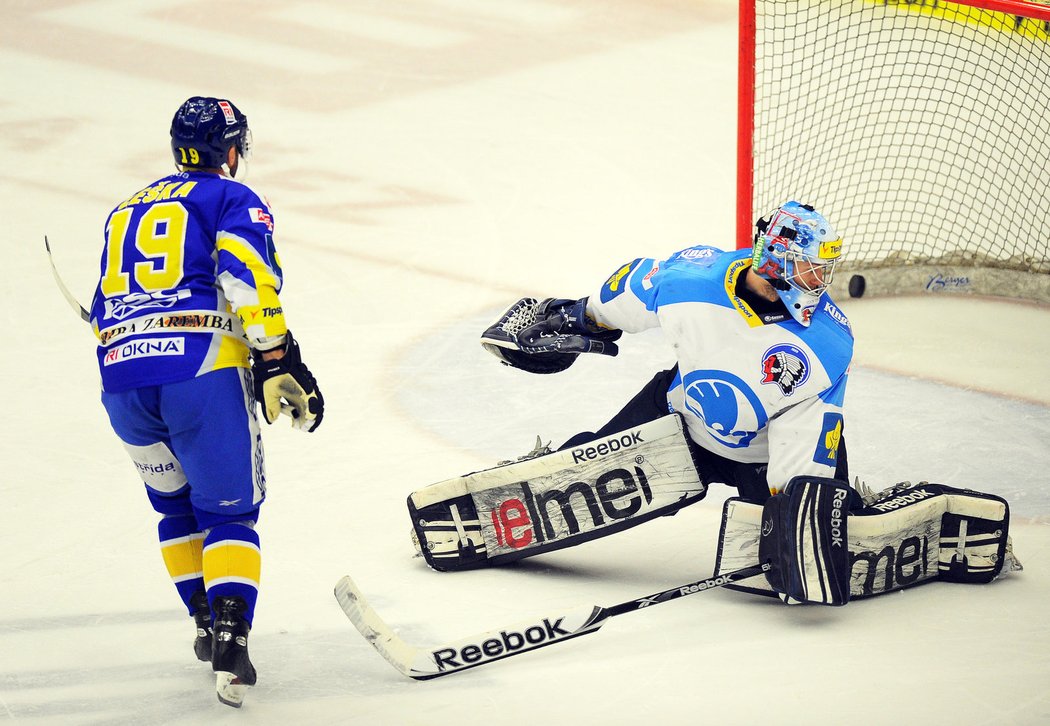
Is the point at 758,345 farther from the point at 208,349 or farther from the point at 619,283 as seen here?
the point at 208,349

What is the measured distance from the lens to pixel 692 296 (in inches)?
167

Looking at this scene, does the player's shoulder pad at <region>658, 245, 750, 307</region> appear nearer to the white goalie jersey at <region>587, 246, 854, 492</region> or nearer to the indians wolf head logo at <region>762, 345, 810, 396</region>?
the white goalie jersey at <region>587, 246, 854, 492</region>

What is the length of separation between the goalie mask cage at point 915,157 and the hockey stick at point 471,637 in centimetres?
304

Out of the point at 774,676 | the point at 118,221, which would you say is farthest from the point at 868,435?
the point at 118,221

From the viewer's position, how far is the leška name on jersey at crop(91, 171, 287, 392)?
3.63 metres

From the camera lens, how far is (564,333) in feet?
15.2

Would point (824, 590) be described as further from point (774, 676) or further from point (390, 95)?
point (390, 95)

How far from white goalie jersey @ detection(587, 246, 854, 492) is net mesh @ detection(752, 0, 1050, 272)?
2.85 m

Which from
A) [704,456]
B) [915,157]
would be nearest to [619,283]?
[704,456]

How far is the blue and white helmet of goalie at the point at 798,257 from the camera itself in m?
4.06

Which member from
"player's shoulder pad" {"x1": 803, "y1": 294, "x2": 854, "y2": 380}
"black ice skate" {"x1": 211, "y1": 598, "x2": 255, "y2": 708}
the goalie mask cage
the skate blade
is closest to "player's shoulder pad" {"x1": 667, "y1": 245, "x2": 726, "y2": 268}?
"player's shoulder pad" {"x1": 803, "y1": 294, "x2": 854, "y2": 380}

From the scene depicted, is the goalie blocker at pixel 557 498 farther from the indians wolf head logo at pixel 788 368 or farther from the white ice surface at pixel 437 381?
the indians wolf head logo at pixel 788 368

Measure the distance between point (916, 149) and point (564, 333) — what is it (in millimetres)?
4204

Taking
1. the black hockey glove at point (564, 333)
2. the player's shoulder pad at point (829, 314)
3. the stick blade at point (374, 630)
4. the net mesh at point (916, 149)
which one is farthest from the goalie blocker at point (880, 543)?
the net mesh at point (916, 149)
